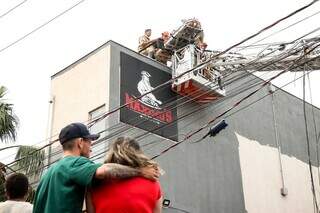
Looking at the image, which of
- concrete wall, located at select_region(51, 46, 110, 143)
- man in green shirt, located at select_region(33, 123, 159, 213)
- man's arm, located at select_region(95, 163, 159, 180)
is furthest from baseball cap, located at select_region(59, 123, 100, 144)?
concrete wall, located at select_region(51, 46, 110, 143)

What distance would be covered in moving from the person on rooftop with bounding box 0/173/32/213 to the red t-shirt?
4.30 feet

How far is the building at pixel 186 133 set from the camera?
1591 cm

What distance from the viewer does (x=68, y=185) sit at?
3152mm

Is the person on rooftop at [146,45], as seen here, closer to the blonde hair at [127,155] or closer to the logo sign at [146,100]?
the logo sign at [146,100]

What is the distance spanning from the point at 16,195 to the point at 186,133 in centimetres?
1301

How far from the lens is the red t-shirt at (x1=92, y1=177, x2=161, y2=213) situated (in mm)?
3096

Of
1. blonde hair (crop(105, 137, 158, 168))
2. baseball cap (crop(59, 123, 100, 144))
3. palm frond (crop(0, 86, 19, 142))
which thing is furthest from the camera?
palm frond (crop(0, 86, 19, 142))

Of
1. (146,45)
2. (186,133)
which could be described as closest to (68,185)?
(186,133)

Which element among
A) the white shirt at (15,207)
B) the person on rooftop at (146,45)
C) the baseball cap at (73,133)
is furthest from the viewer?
the person on rooftop at (146,45)

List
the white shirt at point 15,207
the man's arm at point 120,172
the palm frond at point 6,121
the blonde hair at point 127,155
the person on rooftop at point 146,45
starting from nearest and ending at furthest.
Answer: the man's arm at point 120,172 → the blonde hair at point 127,155 → the white shirt at point 15,207 → the palm frond at point 6,121 → the person on rooftop at point 146,45

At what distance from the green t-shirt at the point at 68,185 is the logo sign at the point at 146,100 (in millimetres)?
12225

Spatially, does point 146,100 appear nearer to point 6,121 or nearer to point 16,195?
point 6,121

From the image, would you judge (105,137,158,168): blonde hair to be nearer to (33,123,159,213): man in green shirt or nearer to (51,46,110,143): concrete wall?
(33,123,159,213): man in green shirt

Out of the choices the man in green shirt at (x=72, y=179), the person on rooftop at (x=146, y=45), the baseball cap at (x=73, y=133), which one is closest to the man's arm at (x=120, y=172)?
the man in green shirt at (x=72, y=179)
